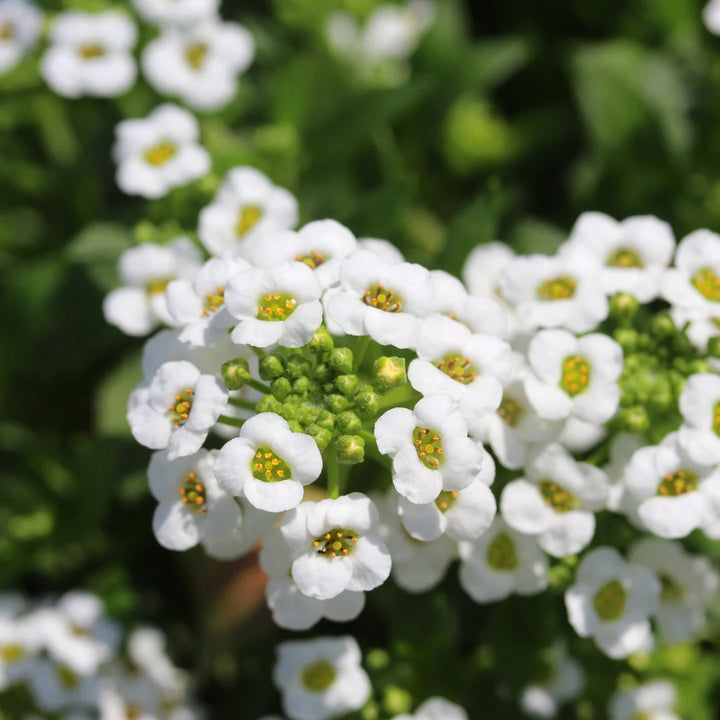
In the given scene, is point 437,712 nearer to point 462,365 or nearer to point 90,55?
point 462,365

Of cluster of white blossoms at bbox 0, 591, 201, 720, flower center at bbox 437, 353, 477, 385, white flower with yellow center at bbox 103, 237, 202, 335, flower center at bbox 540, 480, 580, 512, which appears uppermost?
flower center at bbox 437, 353, 477, 385

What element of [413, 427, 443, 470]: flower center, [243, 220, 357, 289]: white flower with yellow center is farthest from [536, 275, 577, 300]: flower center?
[413, 427, 443, 470]: flower center

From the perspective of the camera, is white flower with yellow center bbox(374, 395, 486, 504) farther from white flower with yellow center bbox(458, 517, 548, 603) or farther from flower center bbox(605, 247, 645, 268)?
flower center bbox(605, 247, 645, 268)

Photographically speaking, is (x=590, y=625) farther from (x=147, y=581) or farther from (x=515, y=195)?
(x=515, y=195)

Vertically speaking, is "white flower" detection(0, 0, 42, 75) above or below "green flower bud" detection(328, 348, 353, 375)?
below

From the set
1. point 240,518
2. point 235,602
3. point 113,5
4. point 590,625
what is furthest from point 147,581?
point 113,5

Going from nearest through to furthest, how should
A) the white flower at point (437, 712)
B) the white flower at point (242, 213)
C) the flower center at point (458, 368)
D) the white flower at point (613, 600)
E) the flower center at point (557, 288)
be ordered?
the flower center at point (458, 368), the white flower at point (613, 600), the flower center at point (557, 288), the white flower at point (437, 712), the white flower at point (242, 213)

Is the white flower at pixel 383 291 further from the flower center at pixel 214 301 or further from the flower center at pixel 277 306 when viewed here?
the flower center at pixel 214 301

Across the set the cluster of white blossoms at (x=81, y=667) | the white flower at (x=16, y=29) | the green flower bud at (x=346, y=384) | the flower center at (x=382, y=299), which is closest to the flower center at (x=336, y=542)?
the green flower bud at (x=346, y=384)
